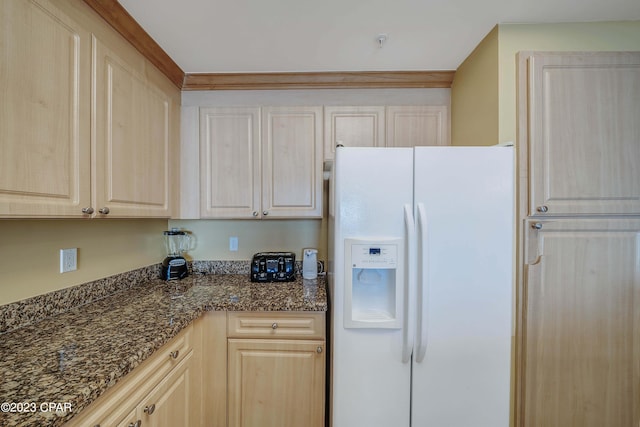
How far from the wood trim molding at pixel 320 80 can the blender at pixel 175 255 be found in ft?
3.60

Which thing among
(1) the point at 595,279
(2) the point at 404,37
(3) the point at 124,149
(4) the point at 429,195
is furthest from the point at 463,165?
(3) the point at 124,149

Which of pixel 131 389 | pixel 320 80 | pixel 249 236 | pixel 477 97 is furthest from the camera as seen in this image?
pixel 249 236

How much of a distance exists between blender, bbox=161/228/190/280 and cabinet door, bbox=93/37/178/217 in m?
0.40

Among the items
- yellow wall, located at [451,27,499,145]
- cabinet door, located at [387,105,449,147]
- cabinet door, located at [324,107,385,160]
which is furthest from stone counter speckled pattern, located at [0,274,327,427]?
yellow wall, located at [451,27,499,145]

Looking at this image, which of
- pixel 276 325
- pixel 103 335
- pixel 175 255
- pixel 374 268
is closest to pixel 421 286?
pixel 374 268

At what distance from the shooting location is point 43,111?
917 millimetres

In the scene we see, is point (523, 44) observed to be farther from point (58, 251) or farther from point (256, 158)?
point (58, 251)

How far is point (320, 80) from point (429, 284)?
147 cm

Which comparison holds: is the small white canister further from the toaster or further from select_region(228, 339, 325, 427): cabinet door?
select_region(228, 339, 325, 427): cabinet door

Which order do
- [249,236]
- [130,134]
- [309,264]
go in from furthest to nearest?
Answer: [249,236] < [309,264] < [130,134]

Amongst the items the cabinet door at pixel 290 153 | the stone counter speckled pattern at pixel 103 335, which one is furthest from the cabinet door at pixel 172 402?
the cabinet door at pixel 290 153

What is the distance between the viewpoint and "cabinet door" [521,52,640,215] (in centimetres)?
129

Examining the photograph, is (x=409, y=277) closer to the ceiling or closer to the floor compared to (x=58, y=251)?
closer to the floor

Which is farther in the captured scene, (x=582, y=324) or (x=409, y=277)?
(x=582, y=324)
